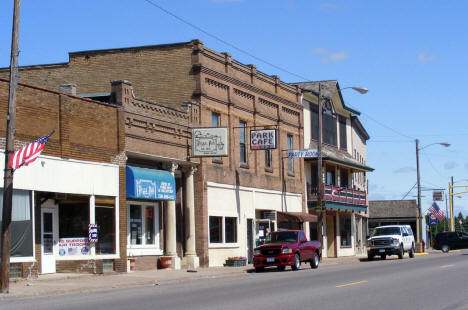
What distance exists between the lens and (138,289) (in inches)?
835

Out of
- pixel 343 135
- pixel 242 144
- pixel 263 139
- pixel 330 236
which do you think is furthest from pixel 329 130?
pixel 263 139

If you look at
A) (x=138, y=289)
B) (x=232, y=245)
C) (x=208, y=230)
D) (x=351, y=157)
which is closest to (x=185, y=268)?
(x=208, y=230)

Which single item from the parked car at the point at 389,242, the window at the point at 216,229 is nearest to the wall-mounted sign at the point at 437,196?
the parked car at the point at 389,242

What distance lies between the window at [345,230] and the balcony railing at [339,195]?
1509 mm

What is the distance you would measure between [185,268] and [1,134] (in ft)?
39.9

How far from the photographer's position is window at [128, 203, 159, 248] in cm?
2964

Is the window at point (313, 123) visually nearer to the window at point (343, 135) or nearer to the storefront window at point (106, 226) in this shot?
the window at point (343, 135)

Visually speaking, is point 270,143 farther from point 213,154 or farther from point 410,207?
point 410,207

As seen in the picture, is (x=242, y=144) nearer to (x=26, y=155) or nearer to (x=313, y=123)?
(x=313, y=123)

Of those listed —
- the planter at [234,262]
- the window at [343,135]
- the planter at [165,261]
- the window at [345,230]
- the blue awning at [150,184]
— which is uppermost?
the window at [343,135]

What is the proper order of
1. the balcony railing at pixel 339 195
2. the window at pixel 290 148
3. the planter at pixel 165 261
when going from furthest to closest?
the balcony railing at pixel 339 195 < the window at pixel 290 148 < the planter at pixel 165 261

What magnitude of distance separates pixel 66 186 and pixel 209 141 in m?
8.70

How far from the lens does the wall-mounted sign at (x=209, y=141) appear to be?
3194 cm

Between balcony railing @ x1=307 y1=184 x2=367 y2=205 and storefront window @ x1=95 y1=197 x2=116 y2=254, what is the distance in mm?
21426
